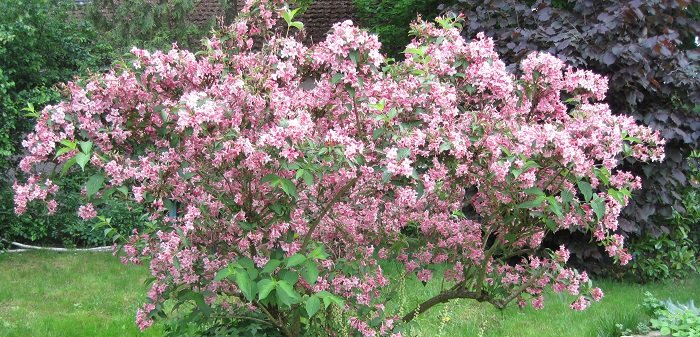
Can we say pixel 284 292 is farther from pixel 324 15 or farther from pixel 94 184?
pixel 324 15

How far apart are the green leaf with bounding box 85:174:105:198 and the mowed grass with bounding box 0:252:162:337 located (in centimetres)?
244

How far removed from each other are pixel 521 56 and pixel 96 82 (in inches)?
173

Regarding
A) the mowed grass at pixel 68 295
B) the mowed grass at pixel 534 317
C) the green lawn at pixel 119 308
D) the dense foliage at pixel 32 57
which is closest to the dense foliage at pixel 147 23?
the dense foliage at pixel 32 57

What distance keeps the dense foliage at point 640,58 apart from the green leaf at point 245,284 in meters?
4.39

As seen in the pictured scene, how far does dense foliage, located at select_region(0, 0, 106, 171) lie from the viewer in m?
7.22

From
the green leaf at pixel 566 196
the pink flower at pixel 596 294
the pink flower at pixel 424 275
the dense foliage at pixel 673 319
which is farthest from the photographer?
the dense foliage at pixel 673 319

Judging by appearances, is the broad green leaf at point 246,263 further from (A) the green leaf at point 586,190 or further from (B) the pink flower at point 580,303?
(B) the pink flower at point 580,303

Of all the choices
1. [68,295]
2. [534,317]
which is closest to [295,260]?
[534,317]

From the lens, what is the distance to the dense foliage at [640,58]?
6.09m

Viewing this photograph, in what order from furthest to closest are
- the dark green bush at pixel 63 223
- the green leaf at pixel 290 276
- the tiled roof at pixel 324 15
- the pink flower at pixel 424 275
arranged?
the tiled roof at pixel 324 15 → the dark green bush at pixel 63 223 → the pink flower at pixel 424 275 → the green leaf at pixel 290 276

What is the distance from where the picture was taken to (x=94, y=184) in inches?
95.1

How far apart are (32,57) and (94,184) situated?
19.3 feet

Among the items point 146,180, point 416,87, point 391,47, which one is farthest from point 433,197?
point 391,47

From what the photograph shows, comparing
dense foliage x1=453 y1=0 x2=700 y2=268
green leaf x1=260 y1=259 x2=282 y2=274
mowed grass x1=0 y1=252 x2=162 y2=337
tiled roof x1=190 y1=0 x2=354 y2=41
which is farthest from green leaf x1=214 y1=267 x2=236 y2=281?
tiled roof x1=190 y1=0 x2=354 y2=41
